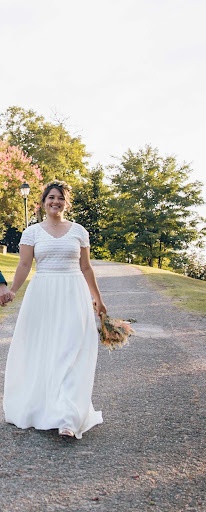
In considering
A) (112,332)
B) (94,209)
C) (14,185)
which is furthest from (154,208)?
(112,332)

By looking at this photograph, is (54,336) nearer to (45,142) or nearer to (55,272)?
(55,272)

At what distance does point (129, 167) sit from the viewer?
49031mm

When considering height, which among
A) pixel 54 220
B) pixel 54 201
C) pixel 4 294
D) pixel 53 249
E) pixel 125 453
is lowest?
pixel 125 453

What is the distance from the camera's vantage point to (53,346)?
445 centimetres

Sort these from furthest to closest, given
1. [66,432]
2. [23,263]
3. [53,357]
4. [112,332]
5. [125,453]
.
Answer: [112,332] → [23,263] → [53,357] → [66,432] → [125,453]

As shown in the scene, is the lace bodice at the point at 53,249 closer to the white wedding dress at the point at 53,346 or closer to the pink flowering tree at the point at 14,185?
the white wedding dress at the point at 53,346

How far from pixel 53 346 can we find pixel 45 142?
4718 centimetres

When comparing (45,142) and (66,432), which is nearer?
(66,432)

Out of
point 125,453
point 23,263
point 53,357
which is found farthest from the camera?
point 23,263

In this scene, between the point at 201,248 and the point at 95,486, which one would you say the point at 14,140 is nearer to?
the point at 201,248

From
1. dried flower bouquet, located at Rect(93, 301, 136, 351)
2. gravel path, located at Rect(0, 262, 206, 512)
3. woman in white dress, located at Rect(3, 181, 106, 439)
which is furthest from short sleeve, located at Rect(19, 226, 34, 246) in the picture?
gravel path, located at Rect(0, 262, 206, 512)

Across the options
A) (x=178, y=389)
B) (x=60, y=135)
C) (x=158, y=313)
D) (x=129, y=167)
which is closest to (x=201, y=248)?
(x=129, y=167)

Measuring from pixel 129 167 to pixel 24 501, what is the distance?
4688 cm

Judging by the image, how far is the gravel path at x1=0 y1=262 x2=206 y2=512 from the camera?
317 cm
